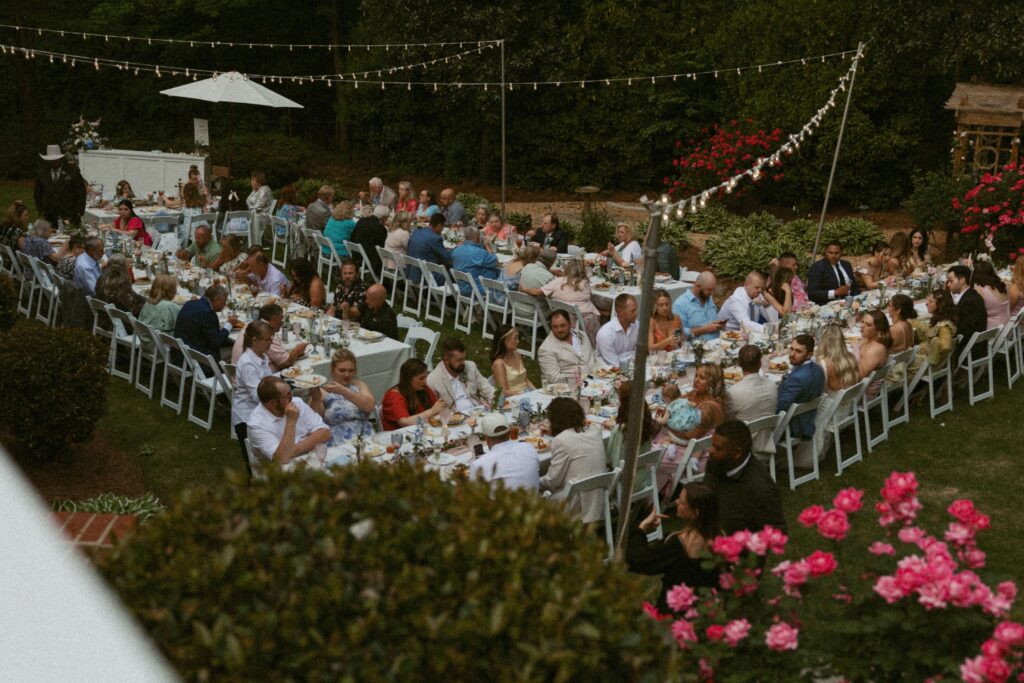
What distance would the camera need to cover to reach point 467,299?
11.7 meters

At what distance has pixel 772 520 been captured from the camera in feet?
19.5

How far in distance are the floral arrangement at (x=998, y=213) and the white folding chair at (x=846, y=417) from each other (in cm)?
643

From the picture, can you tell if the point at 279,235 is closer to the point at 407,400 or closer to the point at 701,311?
the point at 701,311

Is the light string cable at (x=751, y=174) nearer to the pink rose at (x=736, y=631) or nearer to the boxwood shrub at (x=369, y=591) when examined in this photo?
the pink rose at (x=736, y=631)

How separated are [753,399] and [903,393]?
2.39 m

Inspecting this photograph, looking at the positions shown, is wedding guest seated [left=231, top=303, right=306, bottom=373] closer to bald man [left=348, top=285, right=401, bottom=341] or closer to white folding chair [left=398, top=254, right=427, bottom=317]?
bald man [left=348, top=285, right=401, bottom=341]

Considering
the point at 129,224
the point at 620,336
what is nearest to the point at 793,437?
the point at 620,336

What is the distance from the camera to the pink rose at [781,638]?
11.1 ft

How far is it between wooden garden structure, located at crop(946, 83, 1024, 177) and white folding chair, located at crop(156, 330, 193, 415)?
12004mm

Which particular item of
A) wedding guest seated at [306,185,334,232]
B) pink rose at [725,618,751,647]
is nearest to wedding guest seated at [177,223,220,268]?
wedding guest seated at [306,185,334,232]

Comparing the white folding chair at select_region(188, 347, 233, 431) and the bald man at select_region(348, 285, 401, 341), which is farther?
the bald man at select_region(348, 285, 401, 341)

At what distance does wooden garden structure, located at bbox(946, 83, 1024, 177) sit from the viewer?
16312mm

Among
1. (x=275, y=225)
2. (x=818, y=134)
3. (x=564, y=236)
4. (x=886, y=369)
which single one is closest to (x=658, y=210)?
(x=886, y=369)

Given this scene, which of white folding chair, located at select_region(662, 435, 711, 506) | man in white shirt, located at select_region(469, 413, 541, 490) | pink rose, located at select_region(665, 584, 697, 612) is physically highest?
pink rose, located at select_region(665, 584, 697, 612)
